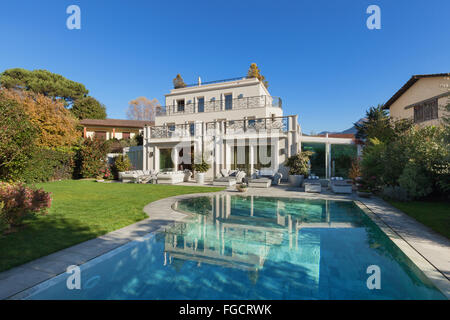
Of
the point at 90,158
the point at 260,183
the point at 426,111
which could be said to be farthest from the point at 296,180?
the point at 90,158

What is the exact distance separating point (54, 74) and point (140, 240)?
51139mm

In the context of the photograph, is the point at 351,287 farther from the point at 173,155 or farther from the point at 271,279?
the point at 173,155

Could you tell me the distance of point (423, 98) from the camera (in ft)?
57.7

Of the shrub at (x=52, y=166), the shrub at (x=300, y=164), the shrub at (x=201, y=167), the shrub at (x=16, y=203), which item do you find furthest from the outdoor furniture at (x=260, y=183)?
the shrub at (x=52, y=166)

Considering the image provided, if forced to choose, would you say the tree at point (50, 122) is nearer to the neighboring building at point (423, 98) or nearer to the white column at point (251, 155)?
the white column at point (251, 155)

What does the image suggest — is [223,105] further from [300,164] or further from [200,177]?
[300,164]

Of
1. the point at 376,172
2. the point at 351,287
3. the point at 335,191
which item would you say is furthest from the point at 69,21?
the point at 376,172

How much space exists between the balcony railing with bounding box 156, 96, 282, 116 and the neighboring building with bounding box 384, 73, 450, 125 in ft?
37.1

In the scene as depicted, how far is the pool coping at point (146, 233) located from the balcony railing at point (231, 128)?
10.8m

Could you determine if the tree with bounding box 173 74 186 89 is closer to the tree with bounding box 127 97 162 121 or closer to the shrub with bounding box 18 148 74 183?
the shrub with bounding box 18 148 74 183

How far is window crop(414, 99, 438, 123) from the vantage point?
54.0ft

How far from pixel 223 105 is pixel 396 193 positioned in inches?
729

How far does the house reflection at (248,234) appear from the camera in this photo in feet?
14.1

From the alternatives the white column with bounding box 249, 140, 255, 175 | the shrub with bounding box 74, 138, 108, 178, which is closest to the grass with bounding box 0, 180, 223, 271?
the white column with bounding box 249, 140, 255, 175
